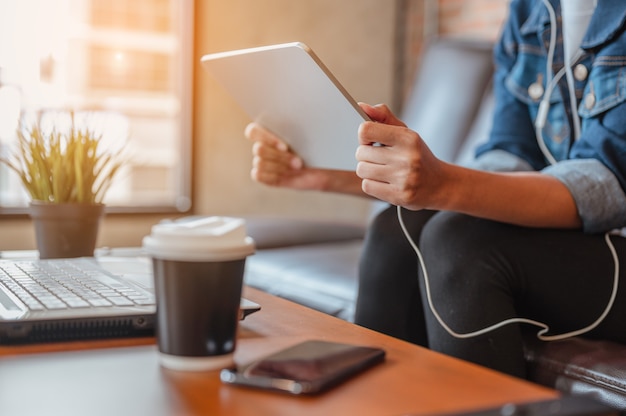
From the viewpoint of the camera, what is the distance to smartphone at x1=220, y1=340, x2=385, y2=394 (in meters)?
0.54

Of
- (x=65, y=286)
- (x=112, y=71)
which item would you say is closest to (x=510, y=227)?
(x=65, y=286)

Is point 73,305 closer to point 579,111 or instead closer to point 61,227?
point 61,227

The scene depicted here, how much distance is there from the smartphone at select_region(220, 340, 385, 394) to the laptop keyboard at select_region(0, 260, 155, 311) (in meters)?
0.21

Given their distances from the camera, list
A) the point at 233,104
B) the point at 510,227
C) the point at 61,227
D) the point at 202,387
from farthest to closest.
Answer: the point at 233,104
the point at 61,227
the point at 510,227
the point at 202,387

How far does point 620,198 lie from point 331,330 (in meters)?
0.53

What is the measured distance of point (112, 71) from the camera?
3551 mm

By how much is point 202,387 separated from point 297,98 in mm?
550

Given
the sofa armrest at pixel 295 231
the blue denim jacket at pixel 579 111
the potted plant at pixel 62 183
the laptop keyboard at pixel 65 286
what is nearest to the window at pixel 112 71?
the sofa armrest at pixel 295 231

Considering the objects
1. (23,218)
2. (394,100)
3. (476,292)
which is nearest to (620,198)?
(476,292)

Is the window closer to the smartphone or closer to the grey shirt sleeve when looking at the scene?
the grey shirt sleeve

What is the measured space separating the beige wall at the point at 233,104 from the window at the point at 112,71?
0.21ft

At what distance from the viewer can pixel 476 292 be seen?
970 mm

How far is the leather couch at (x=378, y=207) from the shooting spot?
3.25 ft

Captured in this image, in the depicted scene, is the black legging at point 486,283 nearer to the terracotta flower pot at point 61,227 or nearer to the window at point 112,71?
the terracotta flower pot at point 61,227
